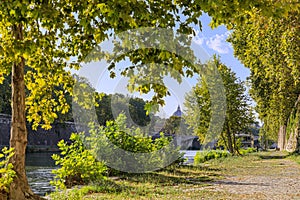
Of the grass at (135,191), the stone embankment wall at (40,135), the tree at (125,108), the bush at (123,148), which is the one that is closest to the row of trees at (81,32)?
the tree at (125,108)

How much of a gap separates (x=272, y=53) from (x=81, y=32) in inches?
511

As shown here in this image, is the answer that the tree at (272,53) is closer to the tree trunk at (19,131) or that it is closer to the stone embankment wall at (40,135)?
the tree trunk at (19,131)

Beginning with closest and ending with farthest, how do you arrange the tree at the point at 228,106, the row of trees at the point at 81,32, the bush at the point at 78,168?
1. the row of trees at the point at 81,32
2. the bush at the point at 78,168
3. the tree at the point at 228,106

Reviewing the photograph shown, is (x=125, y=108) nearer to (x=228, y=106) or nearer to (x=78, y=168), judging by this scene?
(x=228, y=106)

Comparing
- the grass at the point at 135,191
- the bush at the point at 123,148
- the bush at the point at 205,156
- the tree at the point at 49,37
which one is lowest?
the grass at the point at 135,191

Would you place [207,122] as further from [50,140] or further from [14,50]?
[50,140]

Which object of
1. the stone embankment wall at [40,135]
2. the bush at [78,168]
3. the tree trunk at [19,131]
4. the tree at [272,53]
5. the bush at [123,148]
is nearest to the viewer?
the tree trunk at [19,131]

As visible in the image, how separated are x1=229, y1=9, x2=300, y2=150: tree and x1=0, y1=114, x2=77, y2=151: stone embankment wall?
3599cm

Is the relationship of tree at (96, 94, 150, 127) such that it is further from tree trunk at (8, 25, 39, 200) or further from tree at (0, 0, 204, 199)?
tree trunk at (8, 25, 39, 200)

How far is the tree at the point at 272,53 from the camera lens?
14.5 m

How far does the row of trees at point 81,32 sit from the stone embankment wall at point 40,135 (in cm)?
4897

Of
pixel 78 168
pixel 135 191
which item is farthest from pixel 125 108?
pixel 135 191

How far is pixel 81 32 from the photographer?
7.54 metres

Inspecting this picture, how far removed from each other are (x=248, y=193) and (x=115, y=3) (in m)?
7.83
